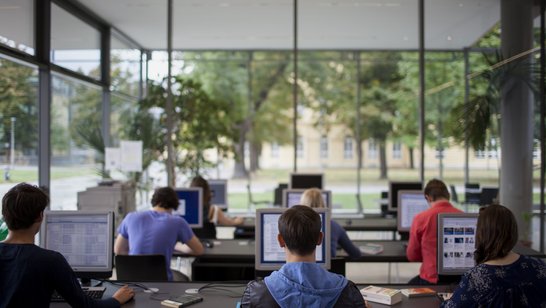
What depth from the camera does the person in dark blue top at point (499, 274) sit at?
2.38 meters

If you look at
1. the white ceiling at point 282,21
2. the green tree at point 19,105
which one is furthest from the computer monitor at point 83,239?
the white ceiling at point 282,21

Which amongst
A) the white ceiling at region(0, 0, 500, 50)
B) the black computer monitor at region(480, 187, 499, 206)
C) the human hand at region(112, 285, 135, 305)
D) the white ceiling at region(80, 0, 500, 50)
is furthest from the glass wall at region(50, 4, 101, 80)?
the black computer monitor at region(480, 187, 499, 206)

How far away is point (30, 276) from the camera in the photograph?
2.38 m

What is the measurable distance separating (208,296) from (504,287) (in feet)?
5.28

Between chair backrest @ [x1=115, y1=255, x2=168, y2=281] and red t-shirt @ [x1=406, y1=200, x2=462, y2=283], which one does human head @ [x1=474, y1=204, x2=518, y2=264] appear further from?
chair backrest @ [x1=115, y1=255, x2=168, y2=281]

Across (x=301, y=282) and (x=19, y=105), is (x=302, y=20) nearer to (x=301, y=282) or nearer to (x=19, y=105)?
(x=19, y=105)

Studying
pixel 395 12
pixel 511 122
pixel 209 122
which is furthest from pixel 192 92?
pixel 511 122

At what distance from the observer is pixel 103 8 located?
8070mm

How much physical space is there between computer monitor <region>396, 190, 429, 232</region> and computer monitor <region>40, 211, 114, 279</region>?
→ 3440 mm

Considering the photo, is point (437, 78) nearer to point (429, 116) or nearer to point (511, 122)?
point (429, 116)

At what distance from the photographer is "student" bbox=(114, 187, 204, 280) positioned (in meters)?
4.26

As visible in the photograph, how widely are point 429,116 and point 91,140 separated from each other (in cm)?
497

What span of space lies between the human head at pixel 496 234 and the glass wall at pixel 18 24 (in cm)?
496

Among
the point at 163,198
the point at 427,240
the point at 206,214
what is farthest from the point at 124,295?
the point at 206,214
